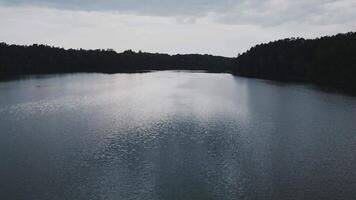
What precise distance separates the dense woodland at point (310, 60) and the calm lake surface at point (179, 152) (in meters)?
49.4

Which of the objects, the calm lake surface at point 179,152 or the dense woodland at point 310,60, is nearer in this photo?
the calm lake surface at point 179,152

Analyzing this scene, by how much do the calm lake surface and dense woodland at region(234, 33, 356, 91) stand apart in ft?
162

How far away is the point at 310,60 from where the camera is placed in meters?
142

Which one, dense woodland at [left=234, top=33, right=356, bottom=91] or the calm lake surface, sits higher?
dense woodland at [left=234, top=33, right=356, bottom=91]

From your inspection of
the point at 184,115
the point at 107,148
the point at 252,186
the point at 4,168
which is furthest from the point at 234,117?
the point at 4,168

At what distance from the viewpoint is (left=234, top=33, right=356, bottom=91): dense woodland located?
10775cm

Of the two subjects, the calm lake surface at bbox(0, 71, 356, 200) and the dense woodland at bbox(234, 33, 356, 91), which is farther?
the dense woodland at bbox(234, 33, 356, 91)

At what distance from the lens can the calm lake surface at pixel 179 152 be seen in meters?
26.3

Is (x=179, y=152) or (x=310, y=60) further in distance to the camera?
(x=310, y=60)

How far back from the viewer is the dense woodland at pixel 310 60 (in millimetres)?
107750

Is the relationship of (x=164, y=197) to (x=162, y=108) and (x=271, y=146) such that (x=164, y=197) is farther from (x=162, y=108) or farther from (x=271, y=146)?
(x=162, y=108)

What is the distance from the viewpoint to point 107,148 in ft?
121

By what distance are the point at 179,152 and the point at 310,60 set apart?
11819cm

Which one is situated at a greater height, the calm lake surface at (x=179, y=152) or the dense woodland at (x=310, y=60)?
A: the dense woodland at (x=310, y=60)
